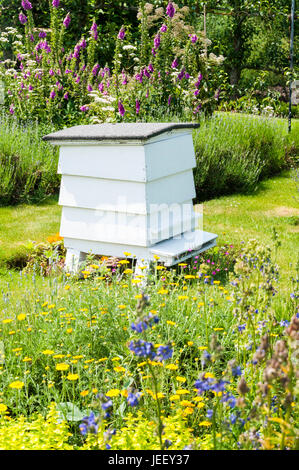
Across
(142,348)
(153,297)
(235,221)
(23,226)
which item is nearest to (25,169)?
(23,226)

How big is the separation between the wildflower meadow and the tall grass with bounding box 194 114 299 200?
0.09 ft

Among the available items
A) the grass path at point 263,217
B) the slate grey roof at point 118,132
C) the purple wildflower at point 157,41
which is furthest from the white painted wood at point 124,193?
the purple wildflower at point 157,41

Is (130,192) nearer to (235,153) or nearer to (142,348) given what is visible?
(142,348)

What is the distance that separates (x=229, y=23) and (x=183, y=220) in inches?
593

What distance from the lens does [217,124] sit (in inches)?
300

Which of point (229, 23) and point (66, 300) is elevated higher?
point (229, 23)

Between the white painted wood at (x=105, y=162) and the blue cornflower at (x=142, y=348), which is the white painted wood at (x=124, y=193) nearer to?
the white painted wood at (x=105, y=162)

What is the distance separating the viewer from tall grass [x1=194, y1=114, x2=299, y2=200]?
6785mm

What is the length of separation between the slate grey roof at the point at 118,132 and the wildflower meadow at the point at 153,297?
0.84 m

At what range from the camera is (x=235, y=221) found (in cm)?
593

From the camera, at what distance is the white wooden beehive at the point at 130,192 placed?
4098 millimetres

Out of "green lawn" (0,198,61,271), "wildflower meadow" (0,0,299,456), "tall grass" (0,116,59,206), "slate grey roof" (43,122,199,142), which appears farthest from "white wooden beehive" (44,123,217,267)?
"tall grass" (0,116,59,206)
